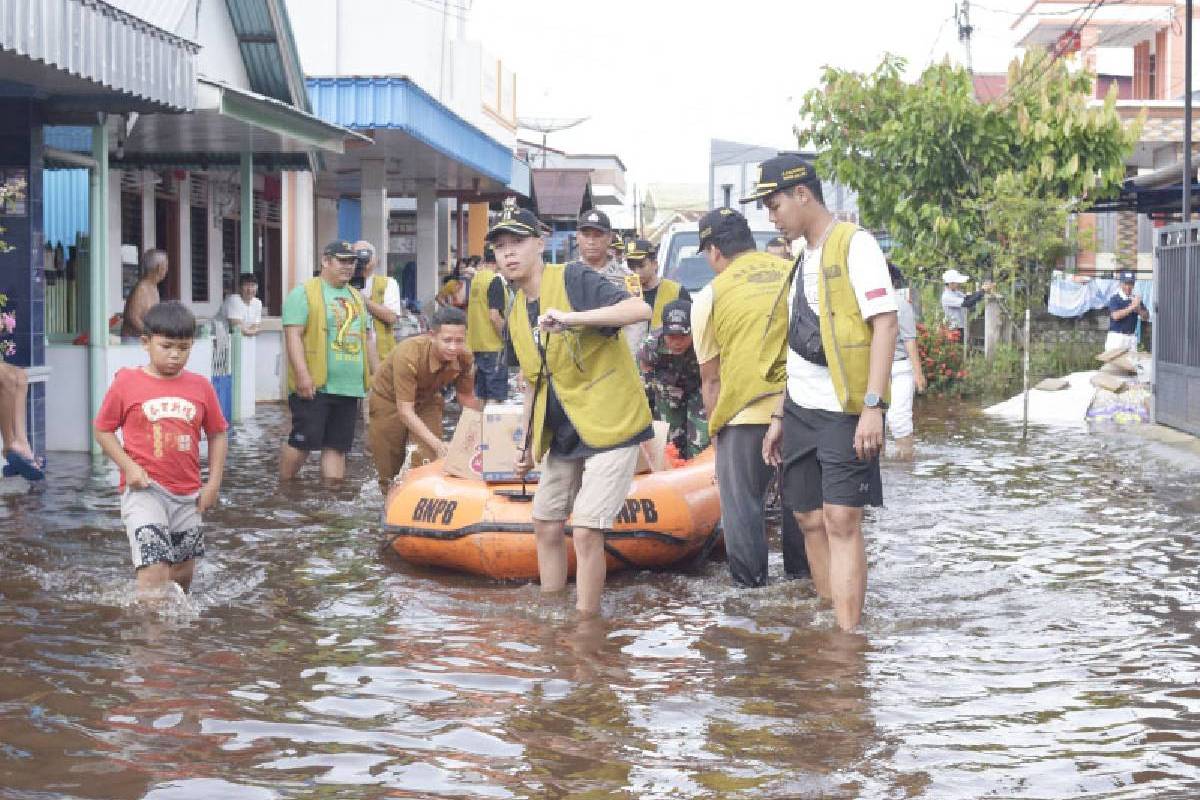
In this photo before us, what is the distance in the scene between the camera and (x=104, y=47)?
34.8ft

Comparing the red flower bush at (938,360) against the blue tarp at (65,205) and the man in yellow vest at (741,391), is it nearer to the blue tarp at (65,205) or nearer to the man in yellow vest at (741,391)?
the blue tarp at (65,205)

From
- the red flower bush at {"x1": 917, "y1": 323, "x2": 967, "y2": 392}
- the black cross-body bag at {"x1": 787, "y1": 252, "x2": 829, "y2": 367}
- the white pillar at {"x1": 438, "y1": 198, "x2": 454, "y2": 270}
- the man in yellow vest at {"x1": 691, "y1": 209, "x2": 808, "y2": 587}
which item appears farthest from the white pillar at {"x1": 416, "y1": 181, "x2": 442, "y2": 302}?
the black cross-body bag at {"x1": 787, "y1": 252, "x2": 829, "y2": 367}

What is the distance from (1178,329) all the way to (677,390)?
7809 millimetres

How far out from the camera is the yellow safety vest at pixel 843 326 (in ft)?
21.5

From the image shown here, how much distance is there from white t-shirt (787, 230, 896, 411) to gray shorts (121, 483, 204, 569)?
8.78 ft

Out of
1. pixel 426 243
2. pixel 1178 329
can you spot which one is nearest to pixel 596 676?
pixel 1178 329

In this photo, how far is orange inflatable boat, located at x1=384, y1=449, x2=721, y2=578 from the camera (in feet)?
27.1

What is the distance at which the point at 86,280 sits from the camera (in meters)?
13.5

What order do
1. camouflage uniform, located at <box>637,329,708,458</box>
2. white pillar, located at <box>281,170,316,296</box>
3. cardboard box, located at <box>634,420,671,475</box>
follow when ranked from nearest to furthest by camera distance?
cardboard box, located at <box>634,420,671,475</box>
camouflage uniform, located at <box>637,329,708,458</box>
white pillar, located at <box>281,170,316,296</box>

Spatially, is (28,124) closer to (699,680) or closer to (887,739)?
(699,680)

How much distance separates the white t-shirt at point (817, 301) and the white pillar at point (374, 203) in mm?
16869

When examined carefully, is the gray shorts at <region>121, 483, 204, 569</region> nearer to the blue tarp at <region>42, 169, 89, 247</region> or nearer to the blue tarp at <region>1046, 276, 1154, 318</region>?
the blue tarp at <region>42, 169, 89, 247</region>

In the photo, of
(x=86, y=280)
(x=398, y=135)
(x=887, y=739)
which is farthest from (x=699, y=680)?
(x=398, y=135)

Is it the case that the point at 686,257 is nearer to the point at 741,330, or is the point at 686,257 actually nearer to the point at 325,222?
the point at 741,330
